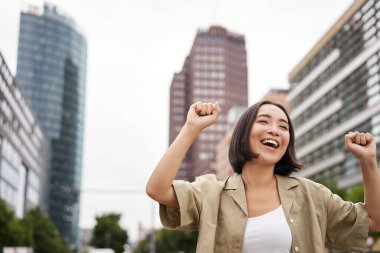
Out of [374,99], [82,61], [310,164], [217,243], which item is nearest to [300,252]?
[217,243]

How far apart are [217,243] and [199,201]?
225 millimetres

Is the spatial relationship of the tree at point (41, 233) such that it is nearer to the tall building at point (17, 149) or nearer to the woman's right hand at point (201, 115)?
the tall building at point (17, 149)

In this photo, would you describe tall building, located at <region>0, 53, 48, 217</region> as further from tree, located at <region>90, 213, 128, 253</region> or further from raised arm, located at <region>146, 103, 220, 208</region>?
raised arm, located at <region>146, 103, 220, 208</region>

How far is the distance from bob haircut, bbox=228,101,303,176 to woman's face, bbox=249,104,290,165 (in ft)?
0.09

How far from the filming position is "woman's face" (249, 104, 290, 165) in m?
3.08

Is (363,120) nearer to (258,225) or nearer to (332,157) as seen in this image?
(332,157)

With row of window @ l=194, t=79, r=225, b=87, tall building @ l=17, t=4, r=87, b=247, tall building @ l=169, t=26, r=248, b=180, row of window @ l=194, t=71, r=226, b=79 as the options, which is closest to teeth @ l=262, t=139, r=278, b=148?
tall building @ l=169, t=26, r=248, b=180

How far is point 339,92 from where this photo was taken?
5709 centimetres

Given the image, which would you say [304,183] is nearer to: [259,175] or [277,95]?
[259,175]

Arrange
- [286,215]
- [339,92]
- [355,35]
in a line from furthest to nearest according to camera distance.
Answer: [339,92], [355,35], [286,215]

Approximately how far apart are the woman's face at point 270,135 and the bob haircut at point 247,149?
0.09 ft

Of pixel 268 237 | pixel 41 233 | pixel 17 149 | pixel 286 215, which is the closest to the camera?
pixel 268 237

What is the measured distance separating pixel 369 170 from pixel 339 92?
55758 millimetres

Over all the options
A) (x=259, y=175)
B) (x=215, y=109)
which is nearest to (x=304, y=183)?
(x=259, y=175)
